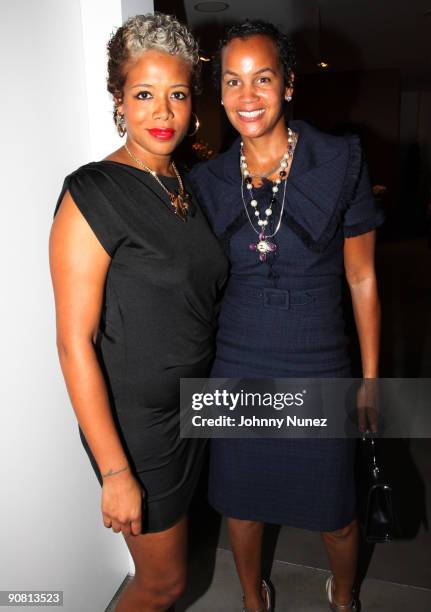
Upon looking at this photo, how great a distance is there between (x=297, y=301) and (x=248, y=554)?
0.90 m

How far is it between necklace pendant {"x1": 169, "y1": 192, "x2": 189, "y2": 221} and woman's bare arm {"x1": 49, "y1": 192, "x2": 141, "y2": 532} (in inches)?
10.0

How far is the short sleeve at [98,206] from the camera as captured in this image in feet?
3.79

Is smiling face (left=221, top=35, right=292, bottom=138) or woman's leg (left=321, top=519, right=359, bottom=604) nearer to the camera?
smiling face (left=221, top=35, right=292, bottom=138)

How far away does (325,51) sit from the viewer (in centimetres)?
809

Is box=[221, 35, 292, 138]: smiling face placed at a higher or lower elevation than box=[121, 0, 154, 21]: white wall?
lower

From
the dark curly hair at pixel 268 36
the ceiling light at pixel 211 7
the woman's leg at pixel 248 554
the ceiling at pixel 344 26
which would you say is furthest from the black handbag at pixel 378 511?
the ceiling light at pixel 211 7

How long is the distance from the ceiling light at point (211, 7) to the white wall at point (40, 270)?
391cm

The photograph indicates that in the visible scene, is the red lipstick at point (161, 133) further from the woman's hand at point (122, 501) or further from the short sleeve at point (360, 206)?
the woman's hand at point (122, 501)

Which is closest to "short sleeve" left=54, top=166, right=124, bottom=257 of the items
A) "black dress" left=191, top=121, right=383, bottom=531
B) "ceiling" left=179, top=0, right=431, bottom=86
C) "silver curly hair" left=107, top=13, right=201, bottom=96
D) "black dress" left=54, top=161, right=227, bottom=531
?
"black dress" left=54, top=161, right=227, bottom=531

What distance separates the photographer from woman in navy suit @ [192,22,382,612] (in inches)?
59.5

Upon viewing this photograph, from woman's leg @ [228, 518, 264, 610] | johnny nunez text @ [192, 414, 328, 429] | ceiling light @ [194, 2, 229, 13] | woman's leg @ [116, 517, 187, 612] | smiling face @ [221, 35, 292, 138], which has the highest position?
ceiling light @ [194, 2, 229, 13]

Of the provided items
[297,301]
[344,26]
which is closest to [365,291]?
[297,301]

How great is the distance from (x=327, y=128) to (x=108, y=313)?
381 inches

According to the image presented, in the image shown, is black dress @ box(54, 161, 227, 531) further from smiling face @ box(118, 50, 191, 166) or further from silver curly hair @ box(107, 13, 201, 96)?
silver curly hair @ box(107, 13, 201, 96)
